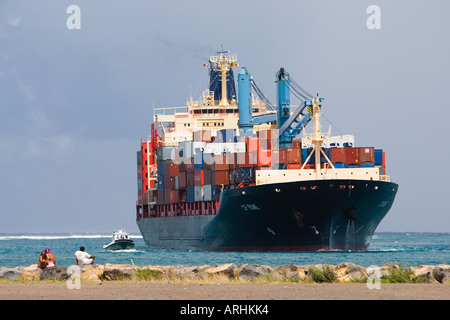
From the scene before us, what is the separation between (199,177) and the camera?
236ft

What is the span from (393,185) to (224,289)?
41.9 m

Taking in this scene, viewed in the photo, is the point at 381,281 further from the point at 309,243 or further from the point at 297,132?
the point at 297,132

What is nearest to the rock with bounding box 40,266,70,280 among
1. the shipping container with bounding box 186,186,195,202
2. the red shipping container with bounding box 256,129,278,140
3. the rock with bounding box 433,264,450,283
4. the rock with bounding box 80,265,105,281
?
the rock with bounding box 80,265,105,281

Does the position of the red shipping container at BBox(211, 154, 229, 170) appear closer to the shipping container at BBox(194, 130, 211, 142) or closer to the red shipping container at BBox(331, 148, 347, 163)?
the shipping container at BBox(194, 130, 211, 142)

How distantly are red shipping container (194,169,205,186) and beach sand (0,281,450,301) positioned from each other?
1742 inches

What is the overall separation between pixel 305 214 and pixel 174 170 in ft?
66.3

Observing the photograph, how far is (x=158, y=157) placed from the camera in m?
83.0

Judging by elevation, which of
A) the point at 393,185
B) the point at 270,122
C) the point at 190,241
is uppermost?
the point at 270,122

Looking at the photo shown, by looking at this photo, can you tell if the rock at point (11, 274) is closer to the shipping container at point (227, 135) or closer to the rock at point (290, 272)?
the rock at point (290, 272)

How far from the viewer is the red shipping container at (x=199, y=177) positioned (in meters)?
71.6

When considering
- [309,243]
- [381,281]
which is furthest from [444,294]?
[309,243]

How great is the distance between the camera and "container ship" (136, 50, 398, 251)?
197 feet
